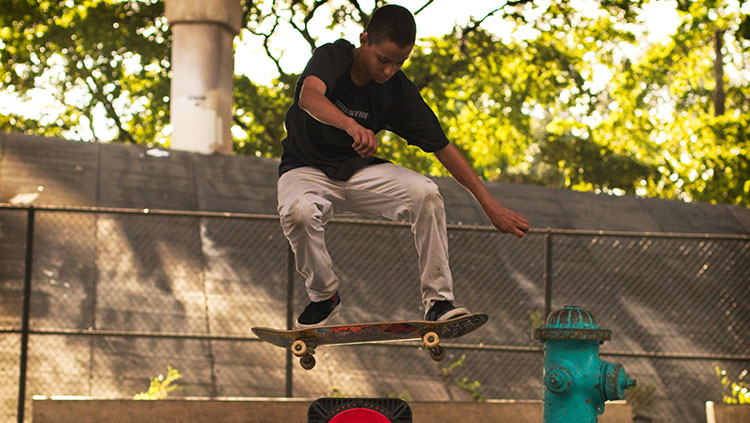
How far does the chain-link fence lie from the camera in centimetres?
1041

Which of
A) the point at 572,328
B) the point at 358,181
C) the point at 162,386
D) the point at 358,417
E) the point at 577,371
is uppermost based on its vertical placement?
the point at 358,181

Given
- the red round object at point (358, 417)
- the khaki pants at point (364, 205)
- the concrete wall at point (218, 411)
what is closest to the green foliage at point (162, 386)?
the concrete wall at point (218, 411)

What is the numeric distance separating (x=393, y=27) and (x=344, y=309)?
7.54 m

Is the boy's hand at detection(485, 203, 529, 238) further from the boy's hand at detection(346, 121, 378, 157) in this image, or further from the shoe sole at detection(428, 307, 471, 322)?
the boy's hand at detection(346, 121, 378, 157)

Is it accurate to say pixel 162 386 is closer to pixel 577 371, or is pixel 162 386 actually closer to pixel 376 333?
pixel 376 333

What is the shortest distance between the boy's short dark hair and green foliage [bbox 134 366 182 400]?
Result: 564 cm

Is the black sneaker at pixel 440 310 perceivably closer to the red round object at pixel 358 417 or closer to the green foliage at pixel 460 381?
the red round object at pixel 358 417

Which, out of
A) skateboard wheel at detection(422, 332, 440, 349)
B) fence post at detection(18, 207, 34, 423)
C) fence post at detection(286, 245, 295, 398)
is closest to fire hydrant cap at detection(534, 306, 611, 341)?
skateboard wheel at detection(422, 332, 440, 349)

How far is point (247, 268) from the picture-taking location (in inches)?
484

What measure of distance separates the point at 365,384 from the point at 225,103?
7.57 metres

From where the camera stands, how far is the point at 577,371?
5.43 meters

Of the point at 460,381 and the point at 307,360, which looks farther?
the point at 460,381

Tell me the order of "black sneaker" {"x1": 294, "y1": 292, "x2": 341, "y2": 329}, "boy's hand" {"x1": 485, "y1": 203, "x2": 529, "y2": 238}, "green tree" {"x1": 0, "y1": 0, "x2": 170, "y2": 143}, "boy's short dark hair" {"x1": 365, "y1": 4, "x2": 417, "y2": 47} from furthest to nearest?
"green tree" {"x1": 0, "y1": 0, "x2": 170, "y2": 143}
"black sneaker" {"x1": 294, "y1": 292, "x2": 341, "y2": 329}
"boy's hand" {"x1": 485, "y1": 203, "x2": 529, "y2": 238}
"boy's short dark hair" {"x1": 365, "y1": 4, "x2": 417, "y2": 47}

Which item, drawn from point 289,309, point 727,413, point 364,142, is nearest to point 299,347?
point 364,142
